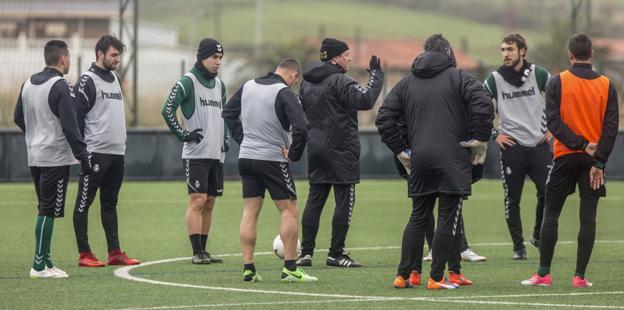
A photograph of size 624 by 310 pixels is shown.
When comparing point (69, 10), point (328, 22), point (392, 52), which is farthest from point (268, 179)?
point (328, 22)

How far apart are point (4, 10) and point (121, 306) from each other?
88118mm

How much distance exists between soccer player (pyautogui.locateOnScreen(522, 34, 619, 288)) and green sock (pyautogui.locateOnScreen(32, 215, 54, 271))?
4.24m

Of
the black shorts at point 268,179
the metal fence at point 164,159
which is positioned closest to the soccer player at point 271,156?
the black shorts at point 268,179

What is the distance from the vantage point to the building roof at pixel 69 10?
8894 centimetres

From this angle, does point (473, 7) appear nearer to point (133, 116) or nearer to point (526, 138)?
point (133, 116)

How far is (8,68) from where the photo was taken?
34531 mm

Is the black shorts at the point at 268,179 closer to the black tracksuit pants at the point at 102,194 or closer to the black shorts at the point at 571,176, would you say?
the black tracksuit pants at the point at 102,194

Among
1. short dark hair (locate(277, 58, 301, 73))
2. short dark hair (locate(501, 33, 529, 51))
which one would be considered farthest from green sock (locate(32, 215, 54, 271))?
short dark hair (locate(501, 33, 529, 51))

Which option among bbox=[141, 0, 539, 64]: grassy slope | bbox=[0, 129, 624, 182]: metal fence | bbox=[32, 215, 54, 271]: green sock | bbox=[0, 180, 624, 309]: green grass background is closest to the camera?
bbox=[0, 180, 624, 309]: green grass background

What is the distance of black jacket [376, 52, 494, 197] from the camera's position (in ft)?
36.5

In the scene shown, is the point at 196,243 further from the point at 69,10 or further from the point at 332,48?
the point at 69,10

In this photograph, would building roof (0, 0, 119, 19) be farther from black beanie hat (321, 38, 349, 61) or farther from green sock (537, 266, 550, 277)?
green sock (537, 266, 550, 277)

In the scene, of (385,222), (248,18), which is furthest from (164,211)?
(248,18)

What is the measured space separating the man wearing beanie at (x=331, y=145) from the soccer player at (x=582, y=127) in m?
2.30
